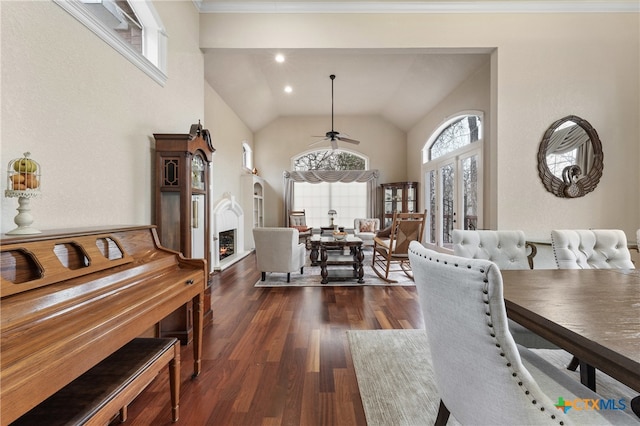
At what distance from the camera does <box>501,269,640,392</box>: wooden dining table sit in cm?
73

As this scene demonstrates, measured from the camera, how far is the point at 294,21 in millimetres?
3152

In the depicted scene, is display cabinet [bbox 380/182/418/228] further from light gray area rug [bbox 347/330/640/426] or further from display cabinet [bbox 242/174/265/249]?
light gray area rug [bbox 347/330/640/426]

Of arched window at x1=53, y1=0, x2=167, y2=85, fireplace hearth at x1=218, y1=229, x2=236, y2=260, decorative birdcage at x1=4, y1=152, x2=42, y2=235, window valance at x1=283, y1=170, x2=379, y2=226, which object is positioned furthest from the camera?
window valance at x1=283, y1=170, x2=379, y2=226

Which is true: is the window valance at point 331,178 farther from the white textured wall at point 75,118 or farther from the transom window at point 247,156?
the white textured wall at point 75,118

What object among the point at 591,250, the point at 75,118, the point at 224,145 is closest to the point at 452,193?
the point at 591,250

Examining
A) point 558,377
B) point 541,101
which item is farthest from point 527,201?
point 558,377

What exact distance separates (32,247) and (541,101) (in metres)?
4.47

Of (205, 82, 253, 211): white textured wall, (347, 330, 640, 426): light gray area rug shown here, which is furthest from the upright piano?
(205, 82, 253, 211): white textured wall

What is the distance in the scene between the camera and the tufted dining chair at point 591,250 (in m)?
1.84

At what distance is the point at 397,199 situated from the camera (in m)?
7.34

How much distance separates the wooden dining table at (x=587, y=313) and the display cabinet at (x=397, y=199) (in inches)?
222

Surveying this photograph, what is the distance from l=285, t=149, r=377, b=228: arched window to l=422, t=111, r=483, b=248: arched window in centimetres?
194

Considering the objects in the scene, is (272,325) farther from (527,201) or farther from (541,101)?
(541,101)

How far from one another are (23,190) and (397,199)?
7.07 meters
